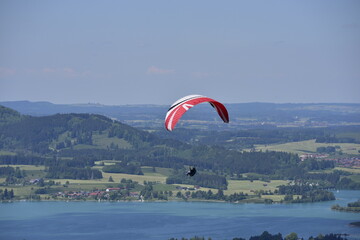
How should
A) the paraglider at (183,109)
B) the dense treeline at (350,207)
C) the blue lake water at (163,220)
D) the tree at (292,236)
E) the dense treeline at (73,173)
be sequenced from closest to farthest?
the paraglider at (183,109)
the tree at (292,236)
the blue lake water at (163,220)
the dense treeline at (350,207)
the dense treeline at (73,173)

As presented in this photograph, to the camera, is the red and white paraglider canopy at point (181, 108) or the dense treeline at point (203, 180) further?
the dense treeline at point (203, 180)

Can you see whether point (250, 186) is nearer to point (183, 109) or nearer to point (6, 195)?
point (6, 195)

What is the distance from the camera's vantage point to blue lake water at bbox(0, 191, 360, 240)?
4732 inches

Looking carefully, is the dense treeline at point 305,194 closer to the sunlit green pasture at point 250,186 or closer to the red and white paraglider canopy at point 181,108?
the sunlit green pasture at point 250,186

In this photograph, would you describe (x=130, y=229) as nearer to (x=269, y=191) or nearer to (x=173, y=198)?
(x=173, y=198)

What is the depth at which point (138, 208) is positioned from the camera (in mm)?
151875

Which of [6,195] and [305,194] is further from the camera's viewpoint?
[305,194]

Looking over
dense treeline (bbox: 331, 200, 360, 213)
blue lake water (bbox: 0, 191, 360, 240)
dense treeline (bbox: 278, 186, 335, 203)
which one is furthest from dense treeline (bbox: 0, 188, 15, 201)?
dense treeline (bbox: 331, 200, 360, 213)

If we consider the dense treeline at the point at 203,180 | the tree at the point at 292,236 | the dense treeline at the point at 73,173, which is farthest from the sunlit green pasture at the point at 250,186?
the tree at the point at 292,236

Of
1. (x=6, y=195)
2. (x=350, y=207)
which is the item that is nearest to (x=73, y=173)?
(x=6, y=195)

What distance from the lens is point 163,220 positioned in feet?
439

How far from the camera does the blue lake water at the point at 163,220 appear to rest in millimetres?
120188

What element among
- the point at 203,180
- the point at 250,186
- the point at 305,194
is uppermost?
the point at 203,180

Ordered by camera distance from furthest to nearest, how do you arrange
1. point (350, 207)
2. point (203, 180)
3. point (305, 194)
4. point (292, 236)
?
1. point (203, 180)
2. point (305, 194)
3. point (350, 207)
4. point (292, 236)
